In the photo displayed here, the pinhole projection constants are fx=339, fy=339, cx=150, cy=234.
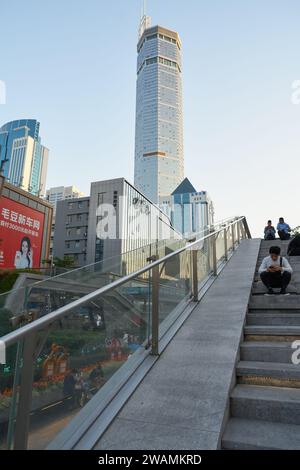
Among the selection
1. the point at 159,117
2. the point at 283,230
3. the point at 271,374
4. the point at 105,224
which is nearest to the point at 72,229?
the point at 105,224

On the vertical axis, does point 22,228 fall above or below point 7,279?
above

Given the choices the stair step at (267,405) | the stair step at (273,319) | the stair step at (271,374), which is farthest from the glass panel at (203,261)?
the stair step at (267,405)

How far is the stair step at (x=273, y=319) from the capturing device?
12.1 feet

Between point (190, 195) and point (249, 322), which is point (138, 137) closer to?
point (190, 195)

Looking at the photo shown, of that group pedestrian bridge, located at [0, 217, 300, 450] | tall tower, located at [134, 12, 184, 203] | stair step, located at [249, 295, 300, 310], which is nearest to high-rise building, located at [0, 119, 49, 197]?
tall tower, located at [134, 12, 184, 203]

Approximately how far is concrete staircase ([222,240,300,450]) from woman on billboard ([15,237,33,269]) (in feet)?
91.3

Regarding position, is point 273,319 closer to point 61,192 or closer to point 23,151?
point 23,151

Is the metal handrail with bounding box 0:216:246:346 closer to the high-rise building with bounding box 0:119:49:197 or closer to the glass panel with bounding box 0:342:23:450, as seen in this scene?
the glass panel with bounding box 0:342:23:450

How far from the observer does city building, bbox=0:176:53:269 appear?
27609mm

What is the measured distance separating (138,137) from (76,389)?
160 m

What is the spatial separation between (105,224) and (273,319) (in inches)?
2098

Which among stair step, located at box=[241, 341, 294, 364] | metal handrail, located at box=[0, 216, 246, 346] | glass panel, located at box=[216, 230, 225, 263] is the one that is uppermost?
glass panel, located at box=[216, 230, 225, 263]

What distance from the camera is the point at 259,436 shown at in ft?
6.74

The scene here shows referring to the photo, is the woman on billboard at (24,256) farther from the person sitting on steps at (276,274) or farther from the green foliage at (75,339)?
the green foliage at (75,339)
